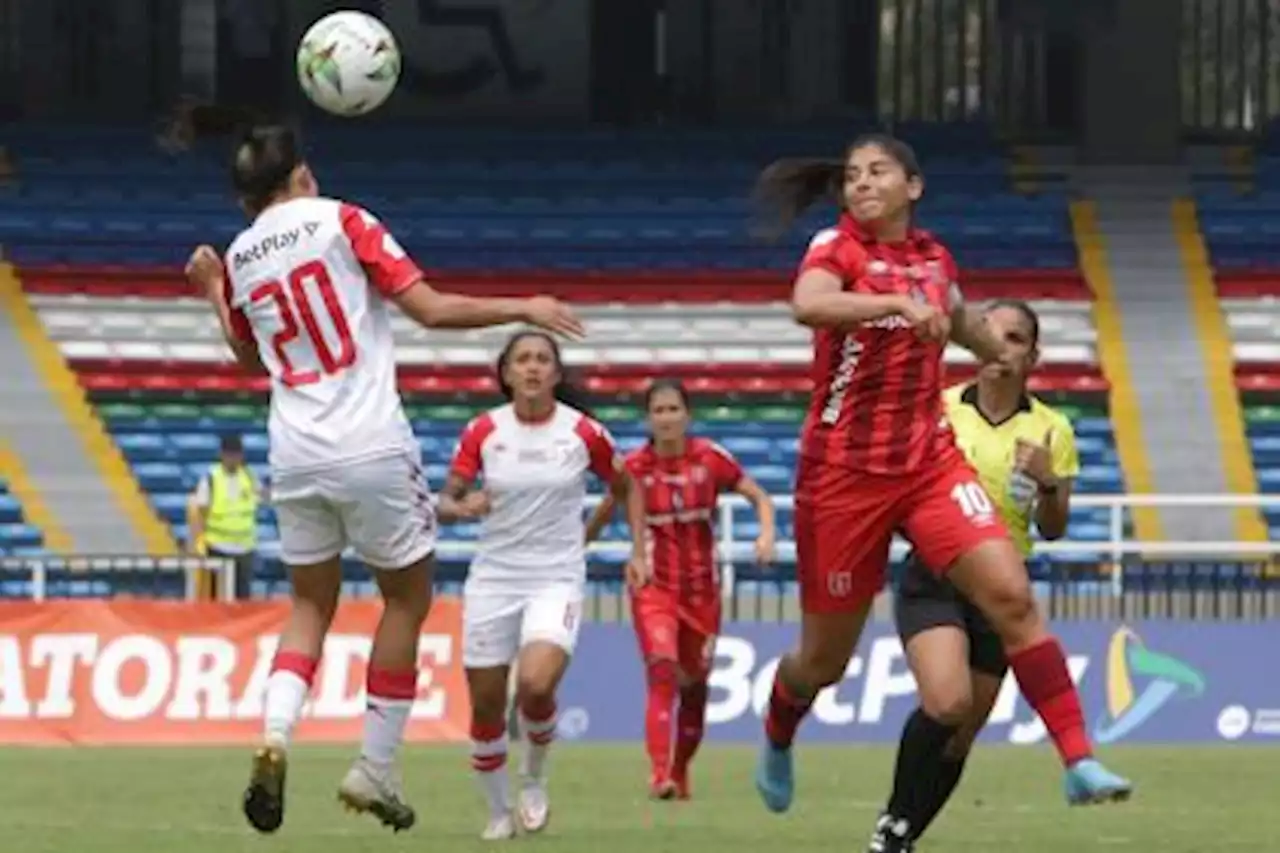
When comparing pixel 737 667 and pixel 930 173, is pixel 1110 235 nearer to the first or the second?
pixel 930 173

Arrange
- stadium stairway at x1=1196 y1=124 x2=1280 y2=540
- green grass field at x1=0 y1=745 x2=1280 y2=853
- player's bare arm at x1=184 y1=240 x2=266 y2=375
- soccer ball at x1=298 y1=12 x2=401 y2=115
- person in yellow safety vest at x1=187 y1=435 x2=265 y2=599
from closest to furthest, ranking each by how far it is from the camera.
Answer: player's bare arm at x1=184 y1=240 x2=266 y2=375, green grass field at x1=0 y1=745 x2=1280 y2=853, soccer ball at x1=298 y1=12 x2=401 y2=115, person in yellow safety vest at x1=187 y1=435 x2=265 y2=599, stadium stairway at x1=1196 y1=124 x2=1280 y2=540

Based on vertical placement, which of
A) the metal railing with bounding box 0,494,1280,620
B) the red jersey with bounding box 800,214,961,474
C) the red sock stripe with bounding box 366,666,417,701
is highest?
the red jersey with bounding box 800,214,961,474

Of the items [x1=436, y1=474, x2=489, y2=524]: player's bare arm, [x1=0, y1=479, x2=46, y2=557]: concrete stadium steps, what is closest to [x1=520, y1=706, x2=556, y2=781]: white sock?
[x1=436, y1=474, x2=489, y2=524]: player's bare arm

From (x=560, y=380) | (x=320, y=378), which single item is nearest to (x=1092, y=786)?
(x=320, y=378)

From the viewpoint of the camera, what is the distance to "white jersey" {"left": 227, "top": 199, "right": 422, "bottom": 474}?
1167cm

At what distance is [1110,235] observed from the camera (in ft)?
113

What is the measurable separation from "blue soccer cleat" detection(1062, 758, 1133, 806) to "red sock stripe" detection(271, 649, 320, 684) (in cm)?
246

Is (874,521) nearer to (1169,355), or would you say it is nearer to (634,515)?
(634,515)

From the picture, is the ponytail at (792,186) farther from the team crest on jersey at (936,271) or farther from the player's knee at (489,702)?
the player's knee at (489,702)

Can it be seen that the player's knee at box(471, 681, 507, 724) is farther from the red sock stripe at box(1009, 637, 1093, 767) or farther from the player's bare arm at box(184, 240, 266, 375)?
the red sock stripe at box(1009, 637, 1093, 767)

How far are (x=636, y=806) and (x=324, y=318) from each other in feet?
18.1

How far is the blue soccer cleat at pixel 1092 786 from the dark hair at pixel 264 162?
3090 millimetres

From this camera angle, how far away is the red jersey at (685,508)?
62.2 feet

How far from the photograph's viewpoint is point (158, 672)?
23422 mm
